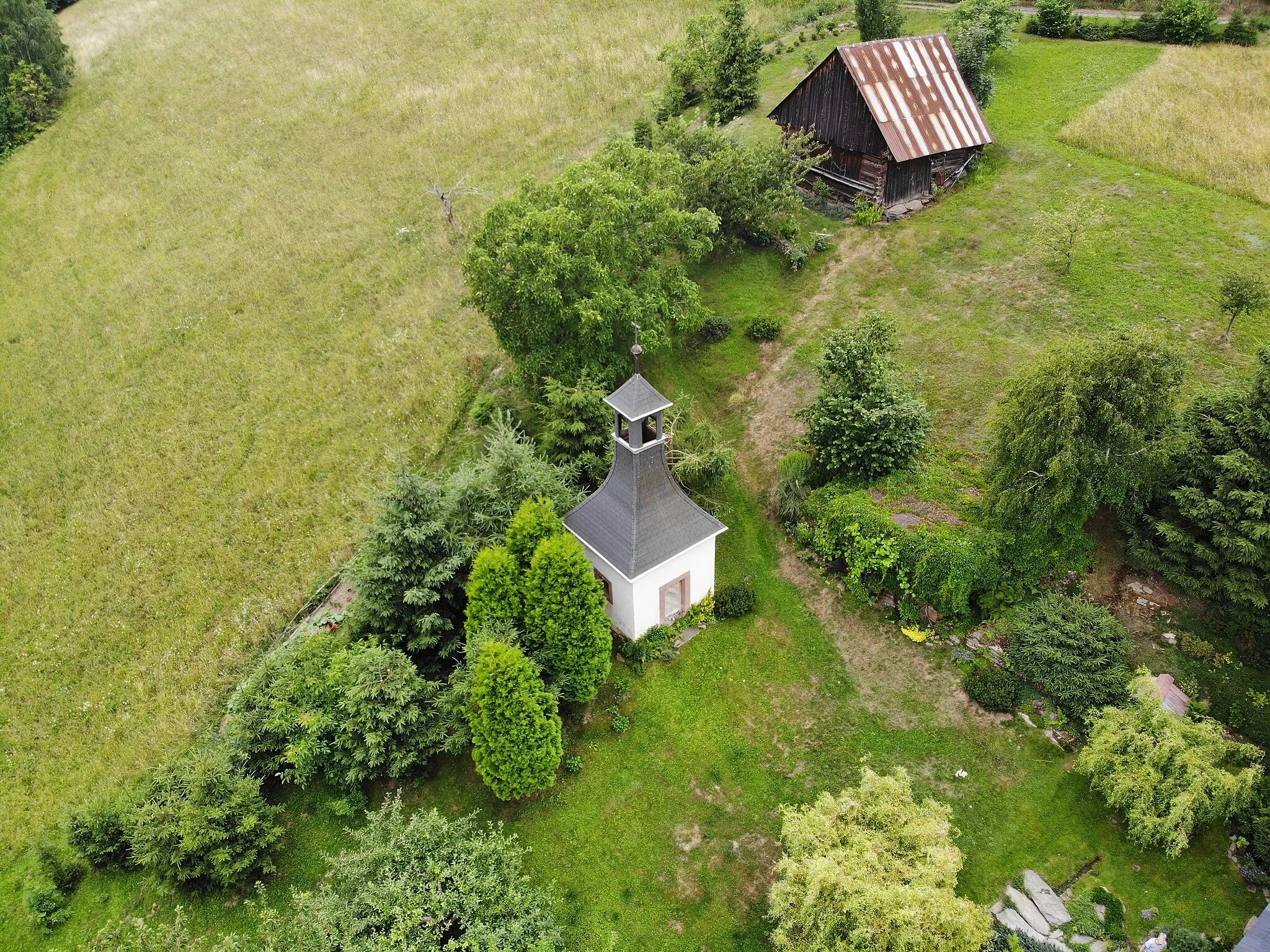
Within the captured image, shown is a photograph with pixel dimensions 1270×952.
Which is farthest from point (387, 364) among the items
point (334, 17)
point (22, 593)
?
point (334, 17)

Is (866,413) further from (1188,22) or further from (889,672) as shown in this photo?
(1188,22)

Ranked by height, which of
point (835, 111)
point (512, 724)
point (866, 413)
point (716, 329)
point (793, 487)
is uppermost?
point (835, 111)

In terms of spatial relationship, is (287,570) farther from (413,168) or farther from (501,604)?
(413,168)

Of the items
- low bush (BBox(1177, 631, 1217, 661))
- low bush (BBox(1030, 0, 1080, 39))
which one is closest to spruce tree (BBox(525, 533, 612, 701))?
low bush (BBox(1177, 631, 1217, 661))

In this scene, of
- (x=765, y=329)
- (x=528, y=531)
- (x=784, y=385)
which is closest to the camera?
(x=528, y=531)

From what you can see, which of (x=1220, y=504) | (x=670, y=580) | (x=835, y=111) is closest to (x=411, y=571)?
(x=670, y=580)

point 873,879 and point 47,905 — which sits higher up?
point 873,879
